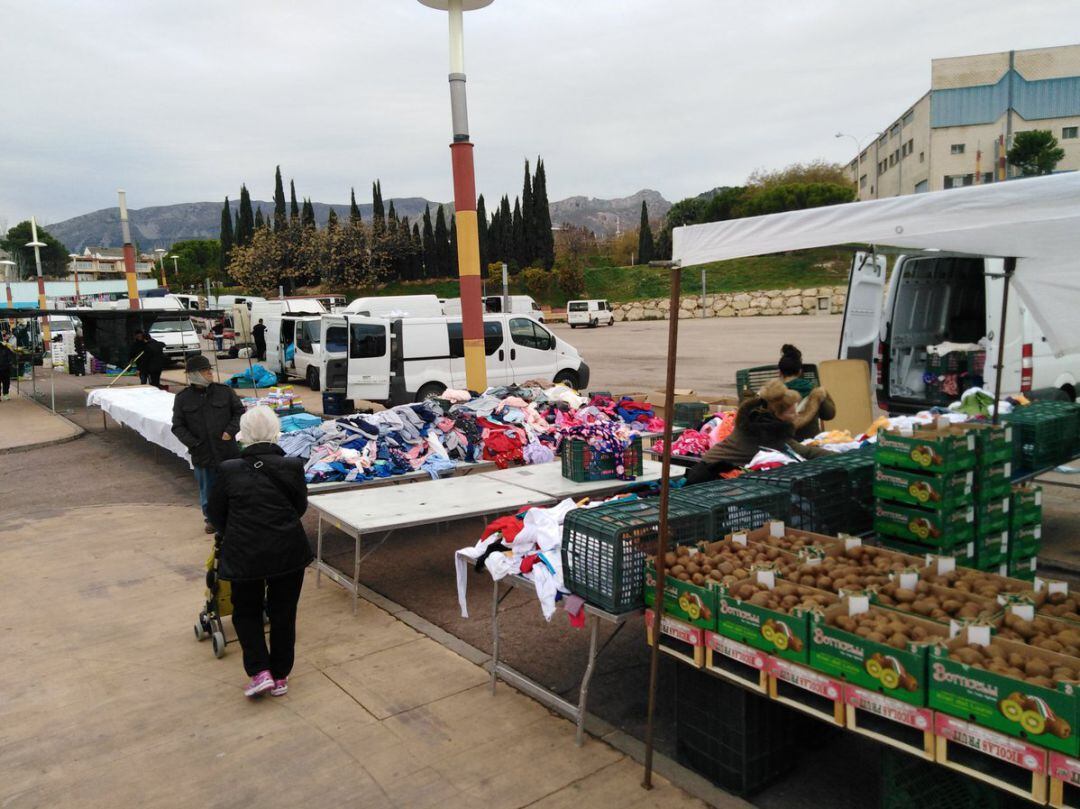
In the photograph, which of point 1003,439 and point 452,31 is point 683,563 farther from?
point 452,31

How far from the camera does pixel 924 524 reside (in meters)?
4.73

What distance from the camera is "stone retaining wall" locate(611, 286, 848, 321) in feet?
155

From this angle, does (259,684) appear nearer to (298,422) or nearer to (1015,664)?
(1015,664)

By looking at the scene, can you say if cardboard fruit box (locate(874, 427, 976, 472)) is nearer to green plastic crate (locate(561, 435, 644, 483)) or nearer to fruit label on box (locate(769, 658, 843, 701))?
fruit label on box (locate(769, 658, 843, 701))

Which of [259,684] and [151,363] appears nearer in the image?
[259,684]

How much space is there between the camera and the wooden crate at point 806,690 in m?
3.04

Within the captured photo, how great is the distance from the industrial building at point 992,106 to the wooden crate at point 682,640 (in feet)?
178

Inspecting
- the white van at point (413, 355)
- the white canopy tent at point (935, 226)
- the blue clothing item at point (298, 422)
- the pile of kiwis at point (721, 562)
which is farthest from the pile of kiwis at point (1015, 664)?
the white van at point (413, 355)

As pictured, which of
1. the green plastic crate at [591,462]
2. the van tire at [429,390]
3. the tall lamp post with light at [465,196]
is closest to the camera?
the green plastic crate at [591,462]

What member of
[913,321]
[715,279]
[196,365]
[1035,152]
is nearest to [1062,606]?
[196,365]

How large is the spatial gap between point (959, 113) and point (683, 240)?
197ft

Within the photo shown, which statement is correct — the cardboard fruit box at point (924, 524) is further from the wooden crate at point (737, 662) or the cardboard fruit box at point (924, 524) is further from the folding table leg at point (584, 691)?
the folding table leg at point (584, 691)

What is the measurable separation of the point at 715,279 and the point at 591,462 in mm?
49054

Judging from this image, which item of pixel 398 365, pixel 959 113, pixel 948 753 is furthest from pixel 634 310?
pixel 948 753
